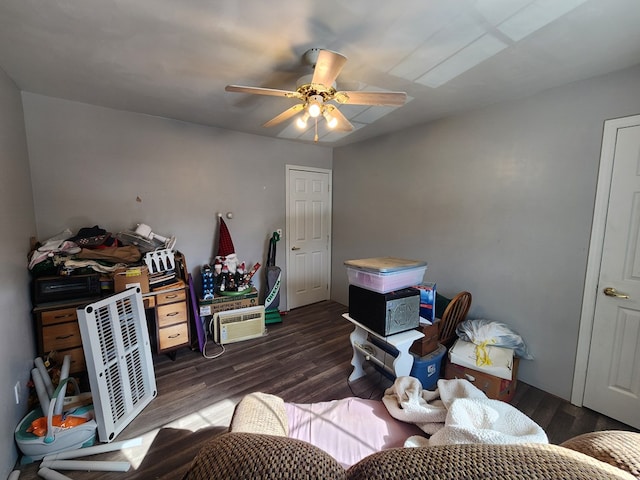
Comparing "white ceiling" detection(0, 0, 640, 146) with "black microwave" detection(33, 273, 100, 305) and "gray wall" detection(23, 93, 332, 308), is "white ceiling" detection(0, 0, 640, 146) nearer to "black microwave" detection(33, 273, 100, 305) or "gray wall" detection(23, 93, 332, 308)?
"gray wall" detection(23, 93, 332, 308)

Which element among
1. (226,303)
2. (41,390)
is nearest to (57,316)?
(41,390)

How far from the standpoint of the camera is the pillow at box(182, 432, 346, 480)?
0.44 m

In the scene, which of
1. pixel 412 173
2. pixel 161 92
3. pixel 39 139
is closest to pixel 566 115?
pixel 412 173

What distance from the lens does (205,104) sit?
2.35 metres

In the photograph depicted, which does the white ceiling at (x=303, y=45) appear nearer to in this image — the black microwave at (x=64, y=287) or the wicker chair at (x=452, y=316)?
the black microwave at (x=64, y=287)

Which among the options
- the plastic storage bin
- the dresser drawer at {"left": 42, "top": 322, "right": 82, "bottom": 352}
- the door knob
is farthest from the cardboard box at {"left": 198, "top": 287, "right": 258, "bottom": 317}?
the door knob

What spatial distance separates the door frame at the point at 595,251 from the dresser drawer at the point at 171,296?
10.8 feet

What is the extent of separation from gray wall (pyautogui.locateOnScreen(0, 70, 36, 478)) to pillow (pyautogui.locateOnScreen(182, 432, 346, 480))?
5.90 feet

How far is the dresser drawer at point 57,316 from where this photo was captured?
191 centimetres

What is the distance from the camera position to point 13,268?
1.68 m

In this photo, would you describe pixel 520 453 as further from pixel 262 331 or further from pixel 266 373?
pixel 262 331

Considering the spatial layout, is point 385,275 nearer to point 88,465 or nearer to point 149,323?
point 88,465

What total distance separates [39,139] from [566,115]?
422 cm

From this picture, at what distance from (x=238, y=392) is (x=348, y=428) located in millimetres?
1218
